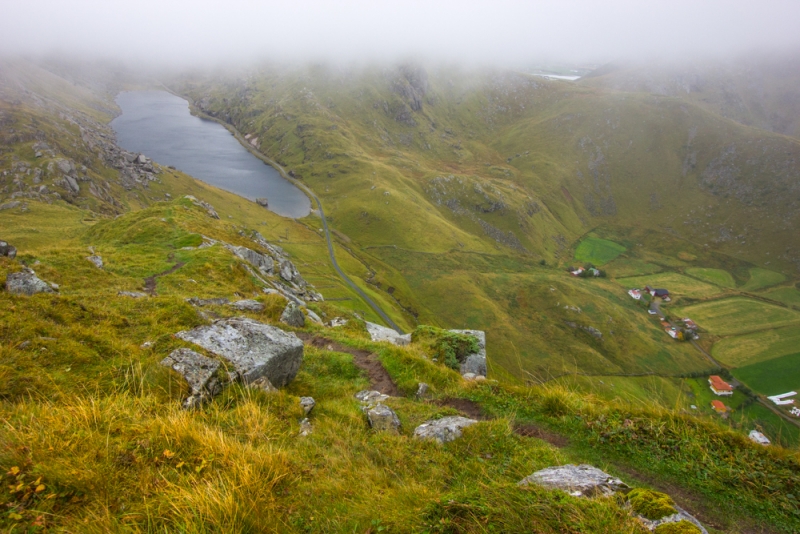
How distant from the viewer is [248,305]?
18.4m

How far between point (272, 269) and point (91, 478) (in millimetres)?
46193

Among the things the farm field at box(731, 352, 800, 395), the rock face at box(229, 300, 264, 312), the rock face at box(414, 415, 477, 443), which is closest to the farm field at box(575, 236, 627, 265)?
the farm field at box(731, 352, 800, 395)

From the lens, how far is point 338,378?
515 inches

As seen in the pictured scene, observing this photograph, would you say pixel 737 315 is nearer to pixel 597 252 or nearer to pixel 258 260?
pixel 597 252

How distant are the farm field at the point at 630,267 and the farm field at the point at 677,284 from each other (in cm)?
353

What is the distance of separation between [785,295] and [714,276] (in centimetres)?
2631

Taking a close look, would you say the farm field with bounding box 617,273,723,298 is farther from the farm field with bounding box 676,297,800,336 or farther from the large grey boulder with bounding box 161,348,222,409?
the large grey boulder with bounding box 161,348,222,409

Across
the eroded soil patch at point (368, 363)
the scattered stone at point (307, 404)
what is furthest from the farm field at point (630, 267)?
the scattered stone at point (307, 404)

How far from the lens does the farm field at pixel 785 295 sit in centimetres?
16023

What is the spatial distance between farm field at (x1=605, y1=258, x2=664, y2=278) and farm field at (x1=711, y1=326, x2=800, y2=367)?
157ft

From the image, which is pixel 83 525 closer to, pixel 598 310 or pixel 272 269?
pixel 272 269

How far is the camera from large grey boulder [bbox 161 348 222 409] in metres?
8.07

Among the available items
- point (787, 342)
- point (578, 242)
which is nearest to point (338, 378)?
point (787, 342)

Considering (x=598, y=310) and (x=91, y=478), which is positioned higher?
(x=91, y=478)
